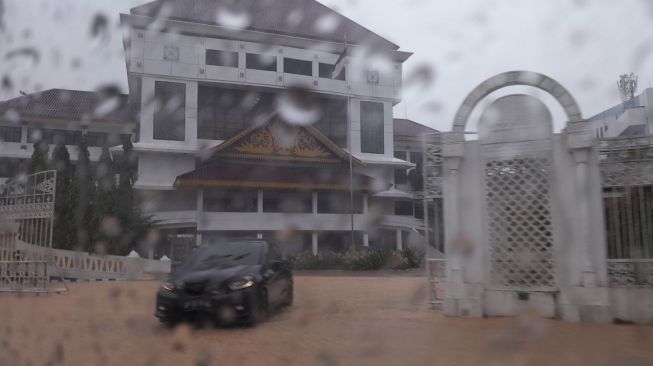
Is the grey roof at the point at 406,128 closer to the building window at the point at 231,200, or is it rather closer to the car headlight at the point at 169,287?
the building window at the point at 231,200

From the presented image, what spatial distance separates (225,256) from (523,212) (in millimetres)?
3795

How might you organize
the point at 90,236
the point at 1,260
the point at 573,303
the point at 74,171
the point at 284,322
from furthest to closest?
1. the point at 74,171
2. the point at 90,236
3. the point at 1,260
4. the point at 284,322
5. the point at 573,303

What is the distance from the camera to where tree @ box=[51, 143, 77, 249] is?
17.6m

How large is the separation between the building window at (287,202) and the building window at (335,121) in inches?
235

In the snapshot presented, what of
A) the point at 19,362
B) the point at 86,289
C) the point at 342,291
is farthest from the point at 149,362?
the point at 86,289

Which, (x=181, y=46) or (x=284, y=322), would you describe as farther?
(x=181, y=46)

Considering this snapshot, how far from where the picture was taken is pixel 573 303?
237 inches

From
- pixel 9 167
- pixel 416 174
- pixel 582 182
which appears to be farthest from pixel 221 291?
pixel 9 167

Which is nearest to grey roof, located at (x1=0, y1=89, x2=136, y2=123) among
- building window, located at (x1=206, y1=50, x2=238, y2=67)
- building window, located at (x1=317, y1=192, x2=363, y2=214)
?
building window, located at (x1=206, y1=50, x2=238, y2=67)

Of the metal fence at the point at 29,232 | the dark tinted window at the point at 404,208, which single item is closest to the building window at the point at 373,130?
the dark tinted window at the point at 404,208

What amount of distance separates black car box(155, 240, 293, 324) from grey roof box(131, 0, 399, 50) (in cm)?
522

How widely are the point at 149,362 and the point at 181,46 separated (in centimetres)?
2525

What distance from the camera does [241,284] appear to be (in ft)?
19.9

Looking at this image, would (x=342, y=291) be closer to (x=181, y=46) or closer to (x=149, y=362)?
(x=149, y=362)
